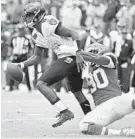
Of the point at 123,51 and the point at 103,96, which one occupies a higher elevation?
the point at 103,96

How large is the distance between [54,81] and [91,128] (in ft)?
3.37

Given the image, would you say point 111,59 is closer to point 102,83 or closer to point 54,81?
point 102,83

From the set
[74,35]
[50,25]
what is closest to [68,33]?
[74,35]

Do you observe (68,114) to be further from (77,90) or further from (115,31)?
(115,31)

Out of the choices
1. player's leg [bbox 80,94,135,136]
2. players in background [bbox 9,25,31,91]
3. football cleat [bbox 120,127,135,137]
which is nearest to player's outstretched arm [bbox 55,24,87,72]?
player's leg [bbox 80,94,135,136]

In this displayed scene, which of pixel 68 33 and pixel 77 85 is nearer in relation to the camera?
pixel 68 33

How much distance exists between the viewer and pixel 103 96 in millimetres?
8672

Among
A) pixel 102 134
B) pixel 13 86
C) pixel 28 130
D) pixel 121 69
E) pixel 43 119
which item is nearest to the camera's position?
pixel 102 134

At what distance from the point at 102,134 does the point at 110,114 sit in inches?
12.8

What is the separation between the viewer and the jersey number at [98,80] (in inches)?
343

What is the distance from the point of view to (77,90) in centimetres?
946

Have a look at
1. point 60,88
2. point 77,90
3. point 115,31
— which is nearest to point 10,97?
point 60,88

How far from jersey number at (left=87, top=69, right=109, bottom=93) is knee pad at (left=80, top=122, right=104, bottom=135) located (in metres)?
0.71

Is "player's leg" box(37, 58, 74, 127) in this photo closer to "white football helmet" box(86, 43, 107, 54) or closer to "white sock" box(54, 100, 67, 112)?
"white sock" box(54, 100, 67, 112)
